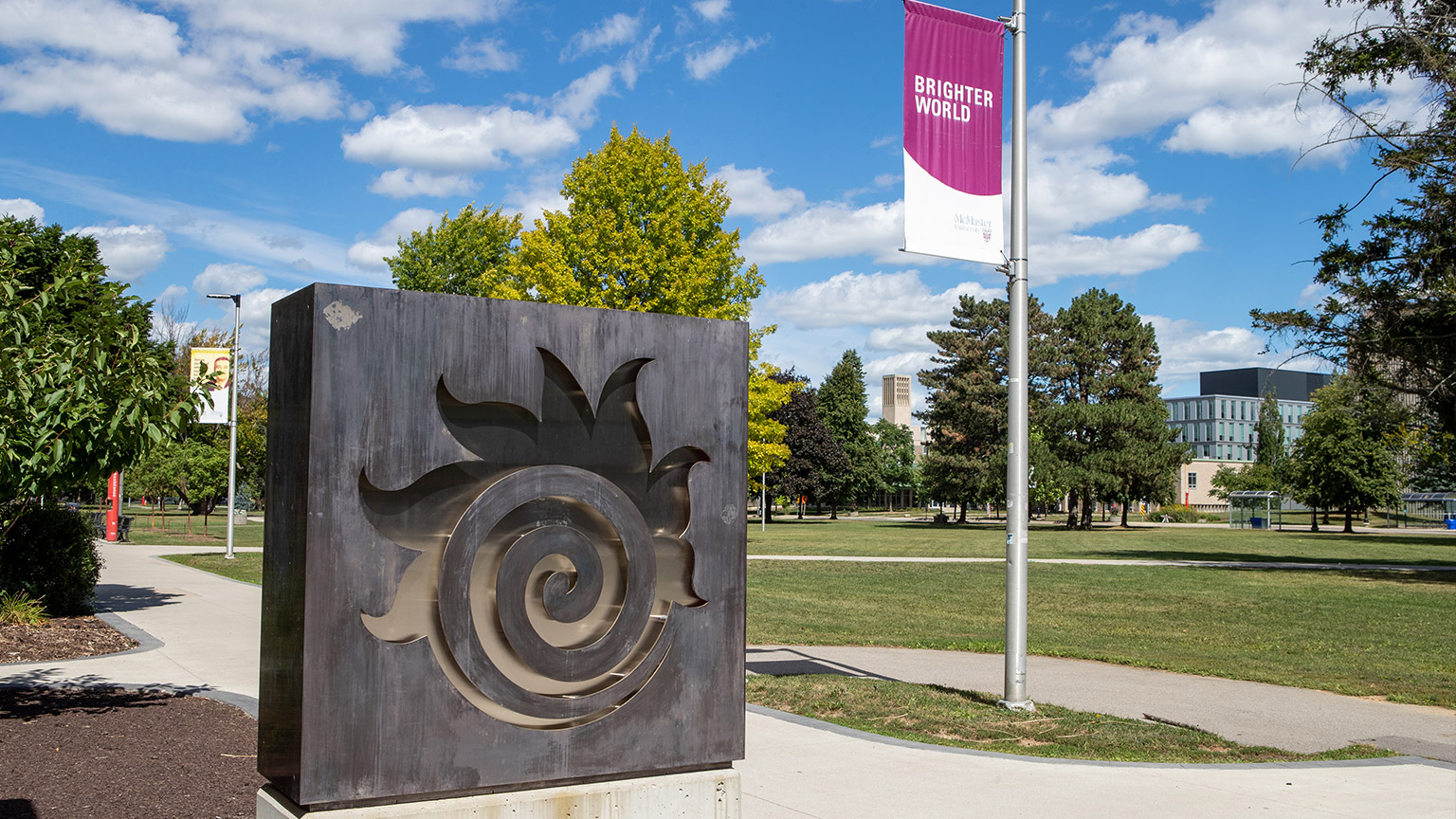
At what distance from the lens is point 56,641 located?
11.2m

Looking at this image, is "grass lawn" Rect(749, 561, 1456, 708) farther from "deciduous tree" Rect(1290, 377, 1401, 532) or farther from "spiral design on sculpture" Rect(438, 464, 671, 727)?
"deciduous tree" Rect(1290, 377, 1401, 532)

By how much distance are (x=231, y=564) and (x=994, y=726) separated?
836 inches

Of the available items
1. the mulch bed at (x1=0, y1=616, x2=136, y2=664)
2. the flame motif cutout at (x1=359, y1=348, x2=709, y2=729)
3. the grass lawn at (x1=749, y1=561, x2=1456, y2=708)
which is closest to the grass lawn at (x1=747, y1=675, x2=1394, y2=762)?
the grass lawn at (x1=749, y1=561, x2=1456, y2=708)

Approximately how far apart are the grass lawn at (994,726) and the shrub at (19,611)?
27.0 ft

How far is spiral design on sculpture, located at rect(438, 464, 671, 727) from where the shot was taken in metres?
3.85

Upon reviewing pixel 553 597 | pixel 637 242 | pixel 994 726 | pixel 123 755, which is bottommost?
pixel 994 726

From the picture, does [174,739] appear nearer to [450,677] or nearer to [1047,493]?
[450,677]

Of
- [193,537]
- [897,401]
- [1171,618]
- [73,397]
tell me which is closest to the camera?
[73,397]

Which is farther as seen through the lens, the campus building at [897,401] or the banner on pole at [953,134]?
the campus building at [897,401]

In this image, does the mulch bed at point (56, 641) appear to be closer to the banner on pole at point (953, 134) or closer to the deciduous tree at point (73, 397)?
the deciduous tree at point (73, 397)

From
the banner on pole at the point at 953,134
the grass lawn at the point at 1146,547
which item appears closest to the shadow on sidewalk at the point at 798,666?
the banner on pole at the point at 953,134

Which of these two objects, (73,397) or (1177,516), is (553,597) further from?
(1177,516)

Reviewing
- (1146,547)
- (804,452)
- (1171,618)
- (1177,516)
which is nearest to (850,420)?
(804,452)

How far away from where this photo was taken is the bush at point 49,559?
13.3 meters
